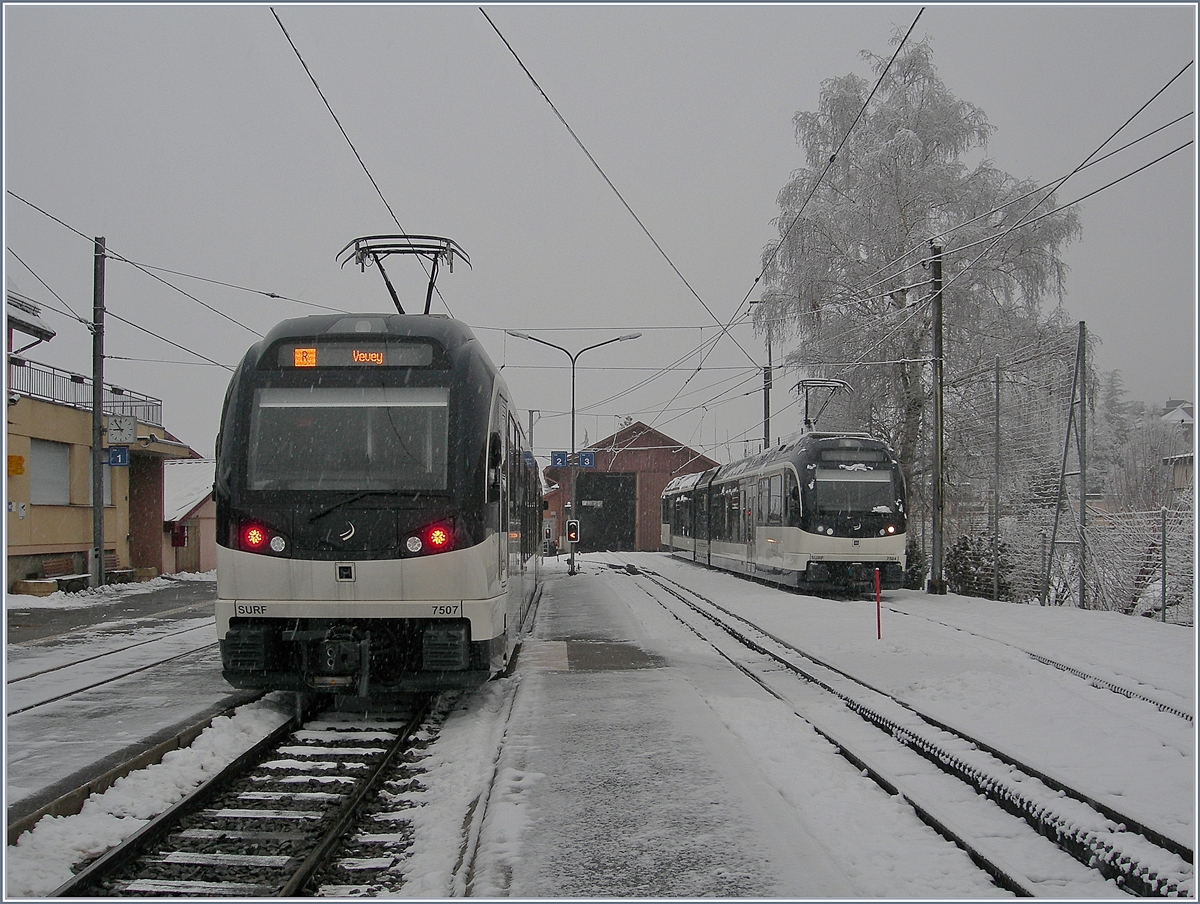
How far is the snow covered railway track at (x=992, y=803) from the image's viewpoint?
4914 mm

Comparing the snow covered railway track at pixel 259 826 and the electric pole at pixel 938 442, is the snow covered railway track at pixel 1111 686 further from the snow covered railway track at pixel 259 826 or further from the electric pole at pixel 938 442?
the electric pole at pixel 938 442

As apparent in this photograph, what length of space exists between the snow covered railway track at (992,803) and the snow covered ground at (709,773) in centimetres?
10

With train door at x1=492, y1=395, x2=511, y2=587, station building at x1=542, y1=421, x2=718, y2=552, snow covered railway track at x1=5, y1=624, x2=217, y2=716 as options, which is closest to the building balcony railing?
snow covered railway track at x1=5, y1=624, x2=217, y2=716

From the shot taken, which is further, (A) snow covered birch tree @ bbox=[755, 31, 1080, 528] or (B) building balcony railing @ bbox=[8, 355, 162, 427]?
(A) snow covered birch tree @ bbox=[755, 31, 1080, 528]

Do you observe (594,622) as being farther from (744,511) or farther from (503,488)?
(744,511)

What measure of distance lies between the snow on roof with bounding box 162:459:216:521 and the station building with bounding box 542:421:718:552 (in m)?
24.3

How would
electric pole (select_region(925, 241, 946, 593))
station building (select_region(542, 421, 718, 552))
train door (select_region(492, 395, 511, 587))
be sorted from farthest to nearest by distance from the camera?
station building (select_region(542, 421, 718, 552)), electric pole (select_region(925, 241, 946, 593)), train door (select_region(492, 395, 511, 587))

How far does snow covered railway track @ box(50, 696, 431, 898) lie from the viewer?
4.83m

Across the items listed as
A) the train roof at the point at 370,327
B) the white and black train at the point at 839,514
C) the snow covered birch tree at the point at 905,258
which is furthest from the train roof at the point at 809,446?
the train roof at the point at 370,327

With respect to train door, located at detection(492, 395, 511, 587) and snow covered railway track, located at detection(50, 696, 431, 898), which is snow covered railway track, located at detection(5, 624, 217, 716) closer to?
snow covered railway track, located at detection(50, 696, 431, 898)

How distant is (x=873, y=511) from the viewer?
20.0 m

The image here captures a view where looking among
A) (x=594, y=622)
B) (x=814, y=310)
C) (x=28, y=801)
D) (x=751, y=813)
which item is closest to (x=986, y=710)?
(x=751, y=813)

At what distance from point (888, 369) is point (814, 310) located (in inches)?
104

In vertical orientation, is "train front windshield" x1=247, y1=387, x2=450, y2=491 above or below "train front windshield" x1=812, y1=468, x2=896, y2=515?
above
